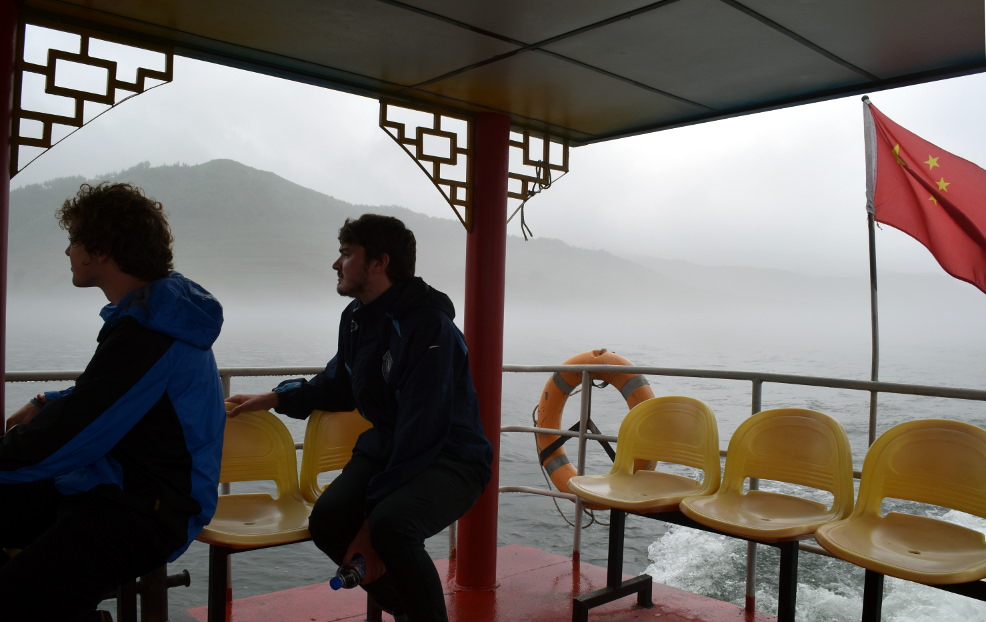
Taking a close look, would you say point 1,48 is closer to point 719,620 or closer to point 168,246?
point 168,246

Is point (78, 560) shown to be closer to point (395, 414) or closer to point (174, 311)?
point (174, 311)

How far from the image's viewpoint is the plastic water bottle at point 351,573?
6.22 feet

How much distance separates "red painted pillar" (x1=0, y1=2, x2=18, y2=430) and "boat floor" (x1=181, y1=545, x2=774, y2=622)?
125 cm

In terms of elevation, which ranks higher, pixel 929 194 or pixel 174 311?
pixel 929 194

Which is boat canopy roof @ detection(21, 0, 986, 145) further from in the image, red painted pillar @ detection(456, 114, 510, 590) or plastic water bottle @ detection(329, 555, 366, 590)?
plastic water bottle @ detection(329, 555, 366, 590)

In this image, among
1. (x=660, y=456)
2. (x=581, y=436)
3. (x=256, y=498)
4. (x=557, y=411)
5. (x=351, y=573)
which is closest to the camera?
(x=351, y=573)

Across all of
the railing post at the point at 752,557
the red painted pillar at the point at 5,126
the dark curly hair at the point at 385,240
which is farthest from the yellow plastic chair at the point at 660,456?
the red painted pillar at the point at 5,126

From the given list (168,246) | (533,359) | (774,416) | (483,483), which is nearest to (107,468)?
(168,246)

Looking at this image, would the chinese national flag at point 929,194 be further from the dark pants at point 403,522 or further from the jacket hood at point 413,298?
the dark pants at point 403,522

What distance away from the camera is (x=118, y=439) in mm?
1582

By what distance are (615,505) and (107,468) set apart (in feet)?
5.45

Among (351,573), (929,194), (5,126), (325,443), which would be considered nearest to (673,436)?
(325,443)

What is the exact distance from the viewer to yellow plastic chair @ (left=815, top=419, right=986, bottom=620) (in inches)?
77.9

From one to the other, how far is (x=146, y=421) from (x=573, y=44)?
165 cm
